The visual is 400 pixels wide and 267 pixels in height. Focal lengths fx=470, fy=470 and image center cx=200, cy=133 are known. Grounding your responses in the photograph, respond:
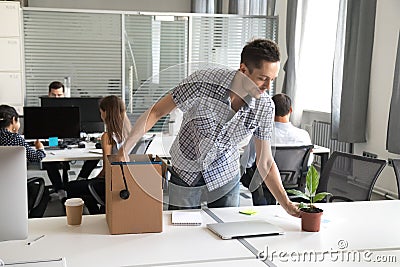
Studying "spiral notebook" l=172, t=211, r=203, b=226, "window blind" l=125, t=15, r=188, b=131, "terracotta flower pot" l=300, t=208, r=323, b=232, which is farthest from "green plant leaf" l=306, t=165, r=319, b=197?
"window blind" l=125, t=15, r=188, b=131

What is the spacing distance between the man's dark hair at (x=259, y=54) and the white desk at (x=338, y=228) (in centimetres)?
64

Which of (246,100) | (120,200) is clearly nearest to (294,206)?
(246,100)

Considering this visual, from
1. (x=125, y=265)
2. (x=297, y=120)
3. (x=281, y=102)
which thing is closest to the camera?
(x=125, y=265)

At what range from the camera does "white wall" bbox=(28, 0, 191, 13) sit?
7520 millimetres

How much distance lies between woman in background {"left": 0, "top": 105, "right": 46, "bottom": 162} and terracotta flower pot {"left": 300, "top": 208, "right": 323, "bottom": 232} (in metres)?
2.13

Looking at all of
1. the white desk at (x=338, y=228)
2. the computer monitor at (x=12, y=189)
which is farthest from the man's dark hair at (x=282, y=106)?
the computer monitor at (x=12, y=189)

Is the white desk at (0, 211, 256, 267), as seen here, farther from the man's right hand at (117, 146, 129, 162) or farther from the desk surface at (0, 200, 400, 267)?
the man's right hand at (117, 146, 129, 162)

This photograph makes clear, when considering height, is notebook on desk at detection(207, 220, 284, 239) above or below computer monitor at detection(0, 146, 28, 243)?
below

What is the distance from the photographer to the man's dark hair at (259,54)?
1.75 m

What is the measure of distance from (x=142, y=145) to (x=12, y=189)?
0.56m

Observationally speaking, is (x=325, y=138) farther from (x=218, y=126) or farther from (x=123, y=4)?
(x=123, y=4)

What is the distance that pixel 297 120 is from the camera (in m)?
5.79

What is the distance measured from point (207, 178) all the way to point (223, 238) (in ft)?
1.11

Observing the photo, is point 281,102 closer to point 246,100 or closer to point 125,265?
point 246,100
